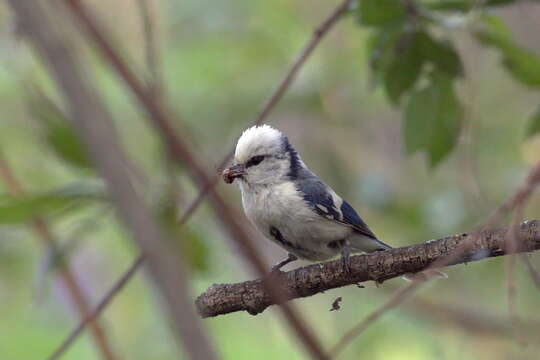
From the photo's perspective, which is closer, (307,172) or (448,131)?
(448,131)

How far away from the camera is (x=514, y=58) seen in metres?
2.78

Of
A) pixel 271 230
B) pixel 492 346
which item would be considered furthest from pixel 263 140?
pixel 492 346

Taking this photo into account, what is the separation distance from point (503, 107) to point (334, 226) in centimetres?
233

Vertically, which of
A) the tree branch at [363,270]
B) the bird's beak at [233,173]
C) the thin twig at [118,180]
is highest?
the bird's beak at [233,173]

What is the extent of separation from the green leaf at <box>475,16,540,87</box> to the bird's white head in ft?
4.26

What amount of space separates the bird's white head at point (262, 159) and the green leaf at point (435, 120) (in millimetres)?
1010

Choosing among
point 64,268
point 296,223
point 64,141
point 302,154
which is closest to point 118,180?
point 64,141

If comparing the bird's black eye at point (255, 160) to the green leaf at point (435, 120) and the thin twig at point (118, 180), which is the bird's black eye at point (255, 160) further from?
the thin twig at point (118, 180)

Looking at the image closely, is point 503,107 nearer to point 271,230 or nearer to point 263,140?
point 263,140

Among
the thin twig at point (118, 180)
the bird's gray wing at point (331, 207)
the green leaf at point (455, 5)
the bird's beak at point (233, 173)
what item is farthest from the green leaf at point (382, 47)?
the thin twig at point (118, 180)

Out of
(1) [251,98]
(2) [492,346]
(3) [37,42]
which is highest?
(1) [251,98]

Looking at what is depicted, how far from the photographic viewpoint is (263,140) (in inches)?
152

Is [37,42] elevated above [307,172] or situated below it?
below

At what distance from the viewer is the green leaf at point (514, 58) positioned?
2.77m
